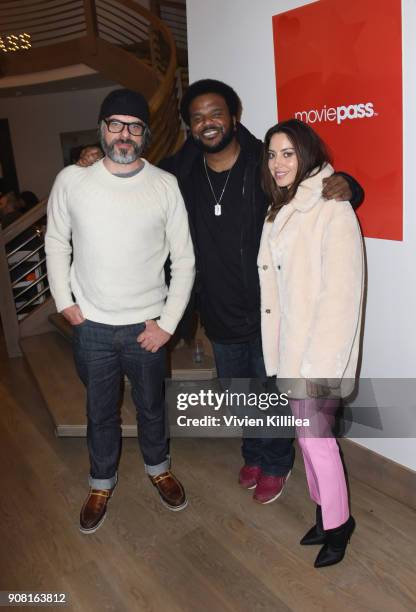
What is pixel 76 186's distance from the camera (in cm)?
198

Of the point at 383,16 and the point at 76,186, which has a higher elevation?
the point at 383,16

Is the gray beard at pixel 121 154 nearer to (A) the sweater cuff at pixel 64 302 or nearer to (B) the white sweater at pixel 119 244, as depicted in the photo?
(B) the white sweater at pixel 119 244

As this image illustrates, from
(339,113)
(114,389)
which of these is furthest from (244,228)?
(114,389)

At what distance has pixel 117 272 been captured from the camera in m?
2.00

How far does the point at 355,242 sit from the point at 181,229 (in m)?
0.73

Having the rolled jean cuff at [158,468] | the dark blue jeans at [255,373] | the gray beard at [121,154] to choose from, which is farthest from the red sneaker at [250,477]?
the gray beard at [121,154]

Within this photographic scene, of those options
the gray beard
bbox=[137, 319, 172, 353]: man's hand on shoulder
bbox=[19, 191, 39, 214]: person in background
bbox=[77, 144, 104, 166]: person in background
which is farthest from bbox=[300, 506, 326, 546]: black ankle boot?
bbox=[19, 191, 39, 214]: person in background

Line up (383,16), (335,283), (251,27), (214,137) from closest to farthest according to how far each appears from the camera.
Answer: (335,283) < (383,16) < (214,137) < (251,27)

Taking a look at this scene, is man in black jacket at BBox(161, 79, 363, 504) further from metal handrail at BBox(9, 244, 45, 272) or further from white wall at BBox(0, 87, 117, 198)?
white wall at BBox(0, 87, 117, 198)

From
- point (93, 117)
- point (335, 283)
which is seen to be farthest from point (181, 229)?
point (93, 117)

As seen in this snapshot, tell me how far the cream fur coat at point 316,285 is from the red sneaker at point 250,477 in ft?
2.59

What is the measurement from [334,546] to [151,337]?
110 centimetres

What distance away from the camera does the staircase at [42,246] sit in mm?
3295

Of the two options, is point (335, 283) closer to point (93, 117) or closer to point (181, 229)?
point (181, 229)
